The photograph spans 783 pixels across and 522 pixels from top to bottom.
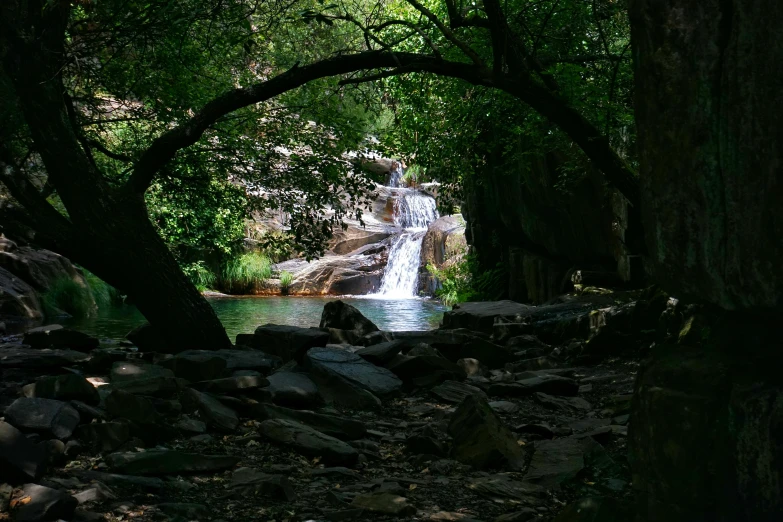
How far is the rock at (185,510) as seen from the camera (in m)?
3.46

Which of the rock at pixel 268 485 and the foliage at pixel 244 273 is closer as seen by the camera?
the rock at pixel 268 485

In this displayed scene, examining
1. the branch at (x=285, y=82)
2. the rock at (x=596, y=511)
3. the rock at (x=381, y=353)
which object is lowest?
the rock at (x=596, y=511)

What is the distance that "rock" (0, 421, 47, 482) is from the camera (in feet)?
10.8

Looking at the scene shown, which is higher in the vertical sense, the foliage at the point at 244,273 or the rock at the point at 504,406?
the foliage at the point at 244,273

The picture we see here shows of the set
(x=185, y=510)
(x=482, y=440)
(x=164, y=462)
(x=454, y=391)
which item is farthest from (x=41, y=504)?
(x=454, y=391)

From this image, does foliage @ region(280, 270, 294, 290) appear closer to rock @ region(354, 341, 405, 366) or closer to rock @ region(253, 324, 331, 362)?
rock @ region(253, 324, 331, 362)

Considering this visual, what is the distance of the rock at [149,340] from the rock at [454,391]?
293 cm

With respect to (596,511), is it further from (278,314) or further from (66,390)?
(278,314)

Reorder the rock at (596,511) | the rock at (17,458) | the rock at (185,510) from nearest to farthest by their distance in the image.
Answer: the rock at (596,511)
the rock at (17,458)
the rock at (185,510)

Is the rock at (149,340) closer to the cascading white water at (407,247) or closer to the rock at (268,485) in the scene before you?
the rock at (268,485)

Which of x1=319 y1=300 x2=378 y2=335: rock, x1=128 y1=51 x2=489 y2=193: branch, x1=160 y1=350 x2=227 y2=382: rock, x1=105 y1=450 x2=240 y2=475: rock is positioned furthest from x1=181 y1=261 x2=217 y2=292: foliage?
x1=105 y1=450 x2=240 y2=475: rock

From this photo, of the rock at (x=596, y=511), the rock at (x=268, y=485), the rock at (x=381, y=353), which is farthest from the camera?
the rock at (x=381, y=353)

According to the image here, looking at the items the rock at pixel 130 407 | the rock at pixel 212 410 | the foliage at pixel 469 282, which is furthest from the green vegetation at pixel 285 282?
the rock at pixel 130 407

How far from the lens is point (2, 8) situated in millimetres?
7145
